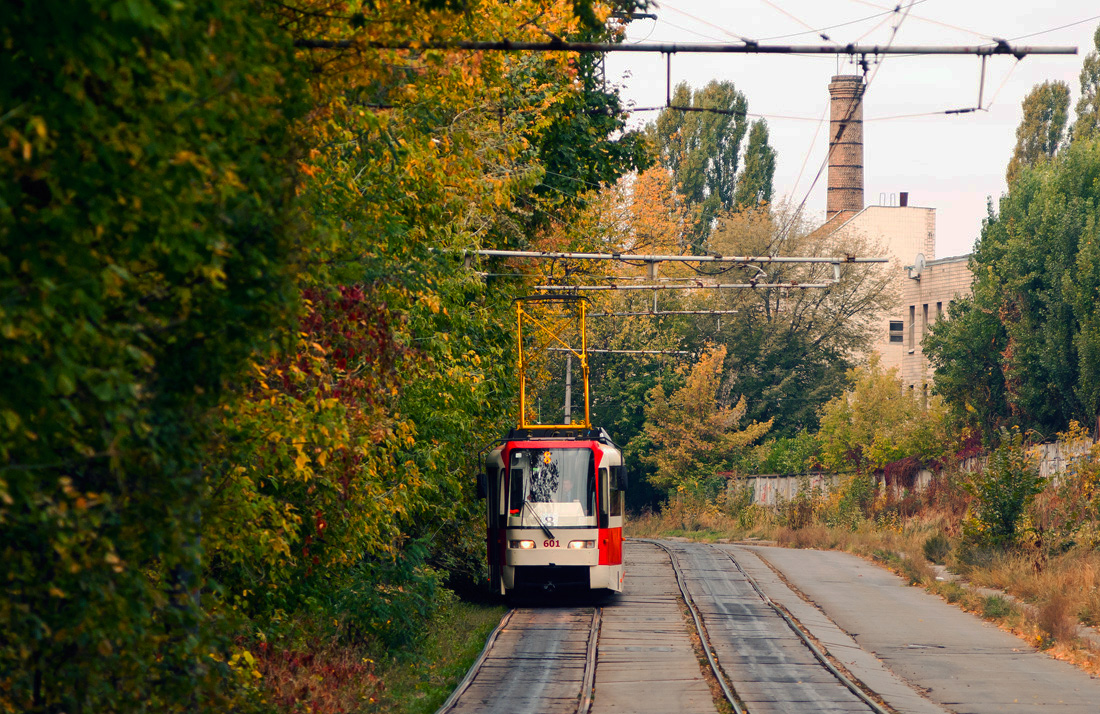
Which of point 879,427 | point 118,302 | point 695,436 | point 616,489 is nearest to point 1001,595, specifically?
point 616,489

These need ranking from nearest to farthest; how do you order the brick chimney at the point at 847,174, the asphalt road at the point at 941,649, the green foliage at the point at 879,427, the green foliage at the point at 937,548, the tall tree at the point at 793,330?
the asphalt road at the point at 941,649
the green foliage at the point at 937,548
the green foliage at the point at 879,427
the tall tree at the point at 793,330
the brick chimney at the point at 847,174

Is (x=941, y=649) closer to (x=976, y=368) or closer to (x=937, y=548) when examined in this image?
(x=937, y=548)

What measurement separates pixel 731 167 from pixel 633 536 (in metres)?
34.0

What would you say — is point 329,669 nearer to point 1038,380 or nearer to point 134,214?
point 134,214

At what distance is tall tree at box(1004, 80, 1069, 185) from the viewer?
6084 cm

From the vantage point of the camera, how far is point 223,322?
615cm

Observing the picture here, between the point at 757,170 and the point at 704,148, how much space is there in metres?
3.73

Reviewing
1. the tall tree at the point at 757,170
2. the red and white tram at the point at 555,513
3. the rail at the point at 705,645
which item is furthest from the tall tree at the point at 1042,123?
the red and white tram at the point at 555,513

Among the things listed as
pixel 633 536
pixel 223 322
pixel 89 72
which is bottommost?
pixel 633 536

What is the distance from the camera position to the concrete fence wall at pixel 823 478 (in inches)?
1258

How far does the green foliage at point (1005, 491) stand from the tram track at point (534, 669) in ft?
32.5

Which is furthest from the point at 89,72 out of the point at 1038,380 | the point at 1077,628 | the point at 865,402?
the point at 865,402

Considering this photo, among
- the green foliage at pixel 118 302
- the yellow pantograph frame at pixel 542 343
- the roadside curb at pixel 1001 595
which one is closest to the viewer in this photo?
the green foliage at pixel 118 302

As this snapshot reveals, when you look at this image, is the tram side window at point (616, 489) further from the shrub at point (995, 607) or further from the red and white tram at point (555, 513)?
the shrub at point (995, 607)
